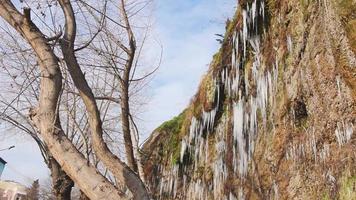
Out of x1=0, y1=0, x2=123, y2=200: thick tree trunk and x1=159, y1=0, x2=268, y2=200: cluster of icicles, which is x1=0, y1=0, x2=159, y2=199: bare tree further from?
x1=159, y1=0, x2=268, y2=200: cluster of icicles

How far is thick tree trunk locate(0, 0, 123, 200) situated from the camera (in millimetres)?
2910

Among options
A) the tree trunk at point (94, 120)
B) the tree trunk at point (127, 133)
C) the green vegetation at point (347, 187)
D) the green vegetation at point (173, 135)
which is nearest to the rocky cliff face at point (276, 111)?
the green vegetation at point (347, 187)

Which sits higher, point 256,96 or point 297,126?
point 256,96

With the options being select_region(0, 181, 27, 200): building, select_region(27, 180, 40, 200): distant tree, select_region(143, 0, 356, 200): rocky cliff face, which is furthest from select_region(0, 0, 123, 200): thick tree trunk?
select_region(0, 181, 27, 200): building

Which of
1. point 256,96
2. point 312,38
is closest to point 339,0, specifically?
point 312,38

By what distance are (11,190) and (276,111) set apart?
114 ft

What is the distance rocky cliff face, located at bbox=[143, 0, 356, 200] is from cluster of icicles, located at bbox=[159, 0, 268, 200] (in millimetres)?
18

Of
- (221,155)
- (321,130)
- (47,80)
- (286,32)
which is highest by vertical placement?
(286,32)

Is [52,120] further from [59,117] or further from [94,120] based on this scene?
[94,120]

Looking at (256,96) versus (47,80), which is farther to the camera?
(256,96)

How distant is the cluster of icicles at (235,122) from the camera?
728 cm

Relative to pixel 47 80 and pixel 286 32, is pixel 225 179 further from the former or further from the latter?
pixel 47 80

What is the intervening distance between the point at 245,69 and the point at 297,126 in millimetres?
2284

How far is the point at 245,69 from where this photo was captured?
7.95 m
